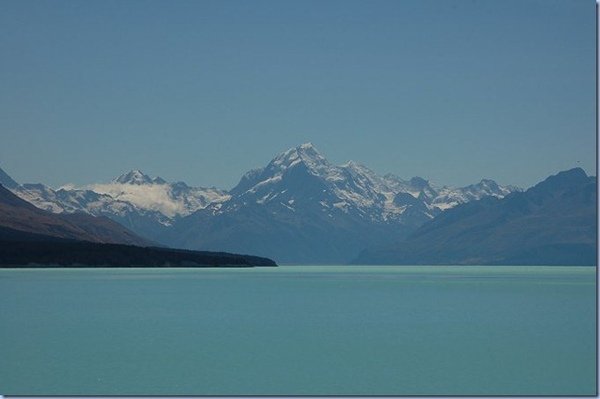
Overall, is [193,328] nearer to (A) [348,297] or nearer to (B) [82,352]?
(B) [82,352]

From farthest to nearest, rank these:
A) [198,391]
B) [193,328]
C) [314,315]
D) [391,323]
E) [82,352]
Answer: [314,315]
[391,323]
[193,328]
[82,352]
[198,391]

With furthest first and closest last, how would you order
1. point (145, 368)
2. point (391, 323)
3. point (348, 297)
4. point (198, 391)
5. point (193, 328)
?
point (348, 297), point (391, 323), point (193, 328), point (145, 368), point (198, 391)

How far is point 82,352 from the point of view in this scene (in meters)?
55.8

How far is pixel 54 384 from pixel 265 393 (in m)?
10.4

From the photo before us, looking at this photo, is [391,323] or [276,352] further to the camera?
[391,323]

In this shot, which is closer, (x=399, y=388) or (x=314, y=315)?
(x=399, y=388)

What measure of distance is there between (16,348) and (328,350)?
65.4 feet

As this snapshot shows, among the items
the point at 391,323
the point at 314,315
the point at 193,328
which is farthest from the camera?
the point at 314,315

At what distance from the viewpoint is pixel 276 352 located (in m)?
56.7

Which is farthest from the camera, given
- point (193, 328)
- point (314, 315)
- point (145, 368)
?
point (314, 315)

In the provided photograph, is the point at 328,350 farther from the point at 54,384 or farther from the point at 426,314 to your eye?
the point at 426,314

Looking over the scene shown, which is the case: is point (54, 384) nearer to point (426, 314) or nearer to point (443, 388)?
point (443, 388)

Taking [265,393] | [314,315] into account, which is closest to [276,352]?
[265,393]

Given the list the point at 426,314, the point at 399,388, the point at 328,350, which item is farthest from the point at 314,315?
Result: the point at 399,388
